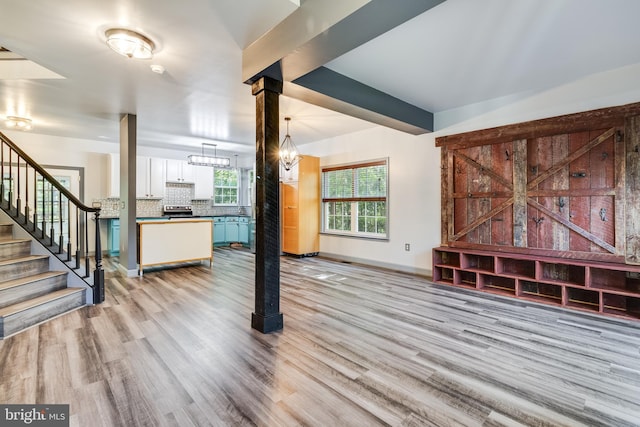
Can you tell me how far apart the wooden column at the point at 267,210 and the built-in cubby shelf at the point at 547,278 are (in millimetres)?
2898

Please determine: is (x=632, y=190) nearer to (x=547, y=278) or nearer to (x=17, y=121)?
(x=547, y=278)

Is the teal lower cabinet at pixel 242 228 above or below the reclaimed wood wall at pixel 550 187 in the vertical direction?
below

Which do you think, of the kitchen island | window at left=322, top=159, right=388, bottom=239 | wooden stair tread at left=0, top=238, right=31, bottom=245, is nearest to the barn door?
window at left=322, top=159, right=388, bottom=239

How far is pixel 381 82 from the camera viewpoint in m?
3.70

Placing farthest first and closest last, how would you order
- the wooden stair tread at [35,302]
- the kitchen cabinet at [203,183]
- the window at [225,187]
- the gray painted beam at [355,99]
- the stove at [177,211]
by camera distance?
1. the window at [225,187]
2. the kitchen cabinet at [203,183]
3. the stove at [177,211]
4. the gray painted beam at [355,99]
5. the wooden stair tread at [35,302]

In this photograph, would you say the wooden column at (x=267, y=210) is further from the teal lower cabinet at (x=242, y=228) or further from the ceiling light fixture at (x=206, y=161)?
the teal lower cabinet at (x=242, y=228)

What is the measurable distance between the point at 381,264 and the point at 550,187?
2950mm

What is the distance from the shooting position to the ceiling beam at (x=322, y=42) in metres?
1.94

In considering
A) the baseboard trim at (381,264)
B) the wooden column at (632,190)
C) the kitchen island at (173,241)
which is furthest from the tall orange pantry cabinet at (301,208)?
the wooden column at (632,190)

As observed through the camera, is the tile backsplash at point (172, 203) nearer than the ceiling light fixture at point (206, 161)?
No

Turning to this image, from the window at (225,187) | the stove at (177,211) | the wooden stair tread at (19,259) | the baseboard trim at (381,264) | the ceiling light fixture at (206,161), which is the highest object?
the ceiling light fixture at (206,161)

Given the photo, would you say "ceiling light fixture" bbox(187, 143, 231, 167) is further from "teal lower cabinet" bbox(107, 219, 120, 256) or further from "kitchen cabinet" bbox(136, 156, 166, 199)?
"teal lower cabinet" bbox(107, 219, 120, 256)

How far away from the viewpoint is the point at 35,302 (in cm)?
304

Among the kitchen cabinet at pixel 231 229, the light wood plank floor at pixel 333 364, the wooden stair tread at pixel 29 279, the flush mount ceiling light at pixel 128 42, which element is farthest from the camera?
the kitchen cabinet at pixel 231 229
